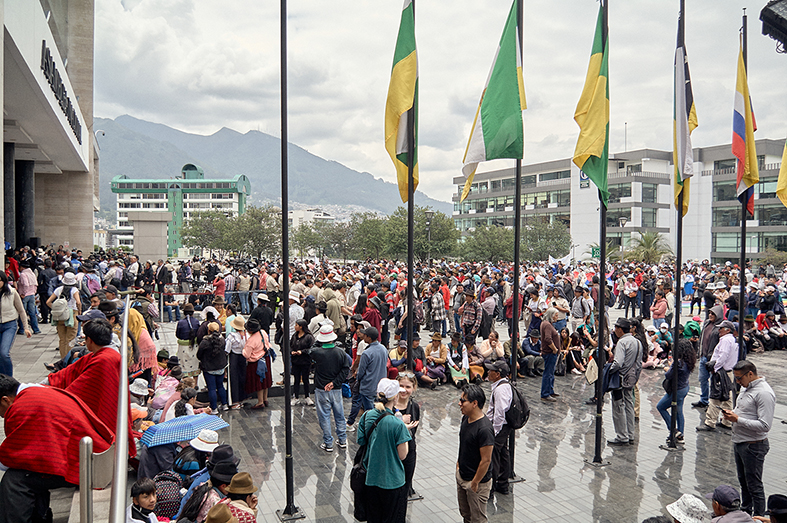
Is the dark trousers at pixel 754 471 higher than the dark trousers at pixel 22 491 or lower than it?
lower

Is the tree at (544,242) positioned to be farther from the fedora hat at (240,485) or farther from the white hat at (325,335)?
the fedora hat at (240,485)

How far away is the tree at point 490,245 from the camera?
55.8 meters

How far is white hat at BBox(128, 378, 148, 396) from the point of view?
7922mm

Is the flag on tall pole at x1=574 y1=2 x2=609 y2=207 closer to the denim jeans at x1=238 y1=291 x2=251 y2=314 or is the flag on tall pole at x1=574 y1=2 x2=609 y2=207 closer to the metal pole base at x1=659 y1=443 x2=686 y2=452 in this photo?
the metal pole base at x1=659 y1=443 x2=686 y2=452

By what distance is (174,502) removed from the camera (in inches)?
212

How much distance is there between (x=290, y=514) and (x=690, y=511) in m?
4.18

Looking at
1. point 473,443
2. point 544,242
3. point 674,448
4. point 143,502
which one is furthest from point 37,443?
point 544,242

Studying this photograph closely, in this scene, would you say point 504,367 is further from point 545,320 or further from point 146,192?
point 146,192

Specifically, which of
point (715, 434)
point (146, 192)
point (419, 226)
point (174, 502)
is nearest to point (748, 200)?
point (715, 434)

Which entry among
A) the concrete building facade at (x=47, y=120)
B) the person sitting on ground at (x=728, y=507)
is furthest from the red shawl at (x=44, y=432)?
the concrete building facade at (x=47, y=120)

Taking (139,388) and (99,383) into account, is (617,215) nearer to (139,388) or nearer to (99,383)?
(139,388)

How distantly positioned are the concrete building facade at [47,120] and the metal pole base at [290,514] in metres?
10.7

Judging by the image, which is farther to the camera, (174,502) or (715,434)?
(715,434)

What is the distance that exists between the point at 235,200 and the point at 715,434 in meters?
136
